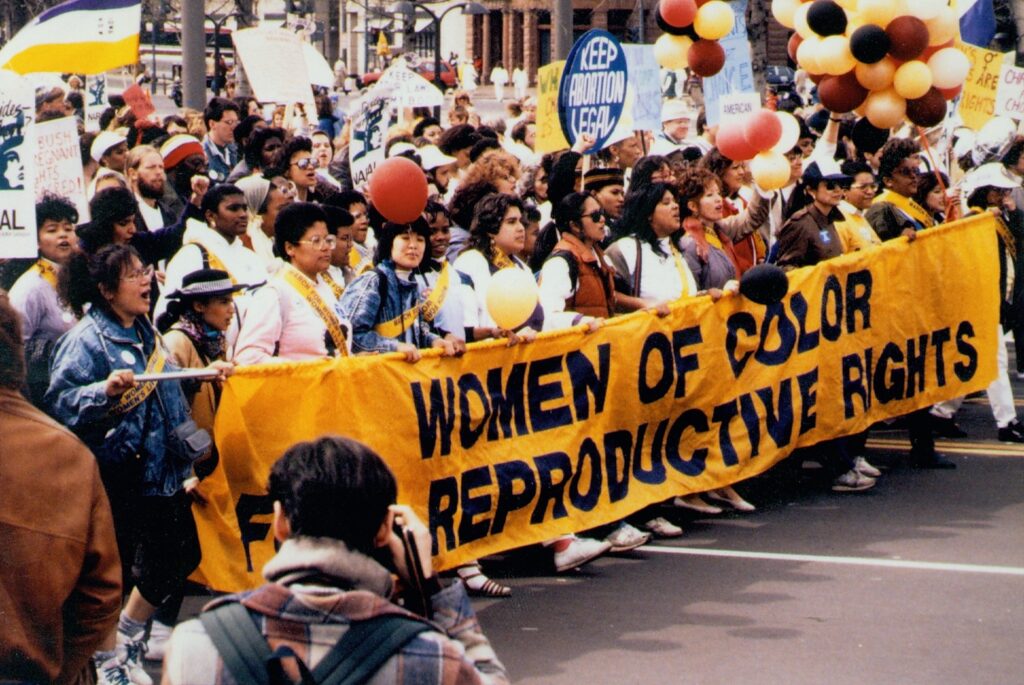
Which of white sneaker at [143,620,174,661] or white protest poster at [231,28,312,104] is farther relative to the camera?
white protest poster at [231,28,312,104]

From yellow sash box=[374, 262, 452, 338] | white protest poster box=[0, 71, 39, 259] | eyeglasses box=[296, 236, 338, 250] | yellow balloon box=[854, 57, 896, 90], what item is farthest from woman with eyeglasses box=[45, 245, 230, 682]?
yellow balloon box=[854, 57, 896, 90]

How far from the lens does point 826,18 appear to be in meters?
10.6

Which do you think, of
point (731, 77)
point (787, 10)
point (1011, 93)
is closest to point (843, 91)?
point (787, 10)

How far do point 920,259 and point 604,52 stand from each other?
2.34 m

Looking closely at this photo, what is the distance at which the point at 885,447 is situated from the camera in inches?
452

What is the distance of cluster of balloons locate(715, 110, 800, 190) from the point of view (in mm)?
10125

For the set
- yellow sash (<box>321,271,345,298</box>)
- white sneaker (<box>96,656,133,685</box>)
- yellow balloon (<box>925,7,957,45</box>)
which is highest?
yellow balloon (<box>925,7,957,45</box>)

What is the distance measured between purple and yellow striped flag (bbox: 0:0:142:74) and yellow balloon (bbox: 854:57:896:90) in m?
4.25

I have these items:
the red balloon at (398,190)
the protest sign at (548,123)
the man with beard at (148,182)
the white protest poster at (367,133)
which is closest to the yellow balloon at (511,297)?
the red balloon at (398,190)

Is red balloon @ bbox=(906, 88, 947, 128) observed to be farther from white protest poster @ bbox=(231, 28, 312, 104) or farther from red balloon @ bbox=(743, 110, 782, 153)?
white protest poster @ bbox=(231, 28, 312, 104)

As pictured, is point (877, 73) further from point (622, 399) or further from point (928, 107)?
point (622, 399)

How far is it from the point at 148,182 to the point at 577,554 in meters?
3.57

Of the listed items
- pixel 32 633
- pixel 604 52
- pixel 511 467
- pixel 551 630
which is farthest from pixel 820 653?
pixel 604 52

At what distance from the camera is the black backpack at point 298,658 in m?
2.87
